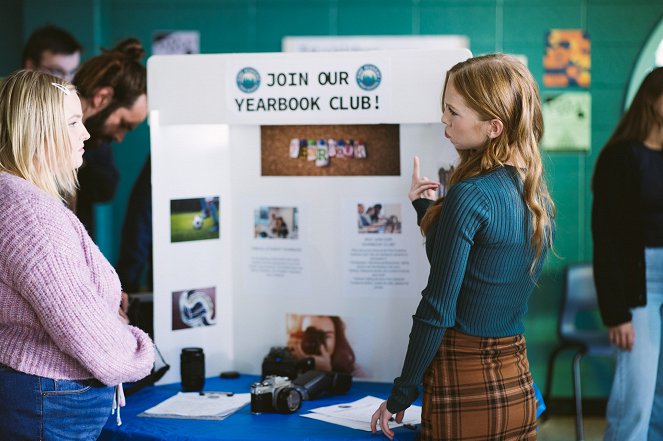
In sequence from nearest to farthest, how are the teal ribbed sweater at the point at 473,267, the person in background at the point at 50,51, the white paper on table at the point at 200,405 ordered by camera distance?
1. the teal ribbed sweater at the point at 473,267
2. the white paper on table at the point at 200,405
3. the person in background at the point at 50,51

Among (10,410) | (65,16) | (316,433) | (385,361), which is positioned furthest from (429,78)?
(65,16)

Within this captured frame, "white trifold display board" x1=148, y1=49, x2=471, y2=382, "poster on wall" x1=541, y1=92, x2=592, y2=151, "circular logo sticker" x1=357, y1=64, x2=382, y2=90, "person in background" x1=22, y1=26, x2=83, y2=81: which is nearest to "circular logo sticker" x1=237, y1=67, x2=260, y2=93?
"white trifold display board" x1=148, y1=49, x2=471, y2=382

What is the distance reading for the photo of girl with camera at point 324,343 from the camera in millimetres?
2531

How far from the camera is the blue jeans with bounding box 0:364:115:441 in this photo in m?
1.69

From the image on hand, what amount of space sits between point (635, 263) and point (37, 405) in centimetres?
202

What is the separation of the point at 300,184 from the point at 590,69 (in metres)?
2.78

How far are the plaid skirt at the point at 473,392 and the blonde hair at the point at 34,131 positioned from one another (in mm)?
948

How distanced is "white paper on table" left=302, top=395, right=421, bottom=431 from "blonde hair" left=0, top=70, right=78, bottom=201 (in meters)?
0.92

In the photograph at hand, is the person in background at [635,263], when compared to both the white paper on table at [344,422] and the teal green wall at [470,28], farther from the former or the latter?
the teal green wall at [470,28]

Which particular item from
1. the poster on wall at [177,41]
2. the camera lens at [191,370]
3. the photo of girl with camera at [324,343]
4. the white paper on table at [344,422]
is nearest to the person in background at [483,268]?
the white paper on table at [344,422]

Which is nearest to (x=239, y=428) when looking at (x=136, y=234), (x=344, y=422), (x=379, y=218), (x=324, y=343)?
(x=344, y=422)

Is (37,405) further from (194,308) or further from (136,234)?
(136,234)

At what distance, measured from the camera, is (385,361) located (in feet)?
8.23

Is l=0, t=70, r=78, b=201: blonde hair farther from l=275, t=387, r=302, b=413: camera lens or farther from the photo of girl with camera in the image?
the photo of girl with camera
